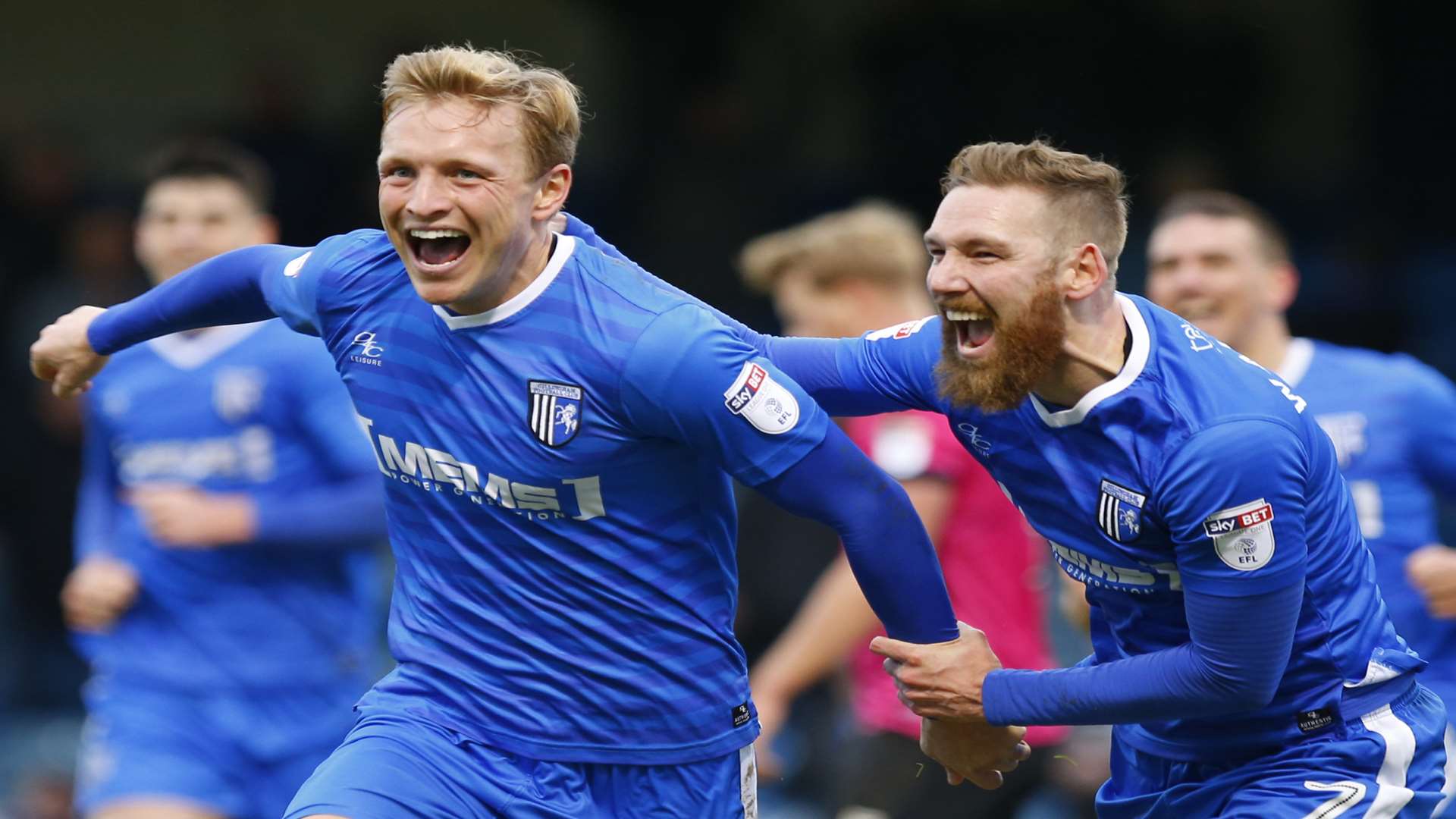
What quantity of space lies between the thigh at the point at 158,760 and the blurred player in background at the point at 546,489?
1.98m

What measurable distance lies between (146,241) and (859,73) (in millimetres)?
6004

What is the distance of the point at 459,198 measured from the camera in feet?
12.8

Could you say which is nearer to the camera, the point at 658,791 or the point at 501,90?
the point at 501,90

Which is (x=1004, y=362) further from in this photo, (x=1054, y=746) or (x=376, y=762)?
(x=1054, y=746)

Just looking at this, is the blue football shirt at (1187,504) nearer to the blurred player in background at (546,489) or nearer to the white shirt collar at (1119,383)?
the white shirt collar at (1119,383)

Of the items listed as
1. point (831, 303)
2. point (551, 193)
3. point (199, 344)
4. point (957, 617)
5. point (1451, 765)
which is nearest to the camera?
point (551, 193)

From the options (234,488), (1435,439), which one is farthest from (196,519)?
(1435,439)

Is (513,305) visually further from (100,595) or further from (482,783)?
(100,595)

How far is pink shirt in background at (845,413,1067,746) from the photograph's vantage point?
5898 mm

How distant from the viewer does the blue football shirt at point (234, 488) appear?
6.11m

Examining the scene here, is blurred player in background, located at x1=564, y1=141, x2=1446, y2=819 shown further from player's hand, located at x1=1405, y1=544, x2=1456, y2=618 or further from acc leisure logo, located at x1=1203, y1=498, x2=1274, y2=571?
player's hand, located at x1=1405, y1=544, x2=1456, y2=618

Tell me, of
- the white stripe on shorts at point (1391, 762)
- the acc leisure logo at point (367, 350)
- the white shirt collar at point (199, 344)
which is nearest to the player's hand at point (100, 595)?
the white shirt collar at point (199, 344)

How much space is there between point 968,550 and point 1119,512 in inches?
87.1

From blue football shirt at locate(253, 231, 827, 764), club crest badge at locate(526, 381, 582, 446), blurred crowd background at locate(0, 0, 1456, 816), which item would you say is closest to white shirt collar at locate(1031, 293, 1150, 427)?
blue football shirt at locate(253, 231, 827, 764)
